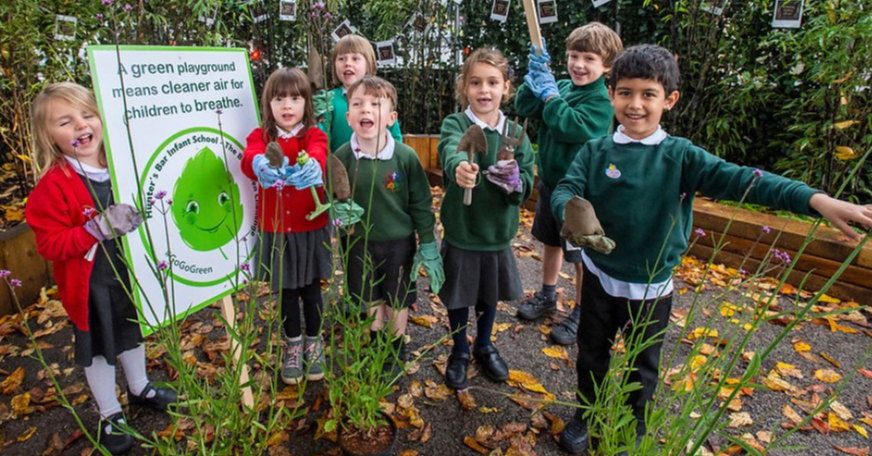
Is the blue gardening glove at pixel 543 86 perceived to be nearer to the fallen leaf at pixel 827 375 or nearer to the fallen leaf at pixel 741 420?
the fallen leaf at pixel 741 420

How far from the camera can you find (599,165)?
6.36 ft

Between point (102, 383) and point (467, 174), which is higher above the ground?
point (467, 174)

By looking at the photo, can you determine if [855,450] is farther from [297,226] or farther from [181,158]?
[181,158]

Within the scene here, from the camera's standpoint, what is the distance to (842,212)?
1.24 meters

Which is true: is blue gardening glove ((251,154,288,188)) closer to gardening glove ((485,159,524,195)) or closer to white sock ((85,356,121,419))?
gardening glove ((485,159,524,195))

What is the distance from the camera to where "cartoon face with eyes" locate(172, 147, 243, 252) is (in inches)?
73.9

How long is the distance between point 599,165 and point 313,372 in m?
1.65

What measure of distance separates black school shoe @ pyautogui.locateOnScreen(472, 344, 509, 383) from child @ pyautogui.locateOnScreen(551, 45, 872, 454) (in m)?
0.69

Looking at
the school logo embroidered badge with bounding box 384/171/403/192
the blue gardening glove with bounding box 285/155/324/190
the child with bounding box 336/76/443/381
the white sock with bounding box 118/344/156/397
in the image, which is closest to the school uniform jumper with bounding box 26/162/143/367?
the white sock with bounding box 118/344/156/397

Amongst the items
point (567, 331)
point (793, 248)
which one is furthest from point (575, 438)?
point (793, 248)

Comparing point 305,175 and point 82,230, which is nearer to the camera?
point 82,230

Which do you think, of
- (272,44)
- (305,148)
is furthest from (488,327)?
(272,44)

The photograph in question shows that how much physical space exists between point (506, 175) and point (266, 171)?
0.92 m

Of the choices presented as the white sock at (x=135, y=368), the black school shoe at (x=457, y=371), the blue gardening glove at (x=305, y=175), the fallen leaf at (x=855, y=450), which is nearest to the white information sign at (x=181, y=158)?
the blue gardening glove at (x=305, y=175)
